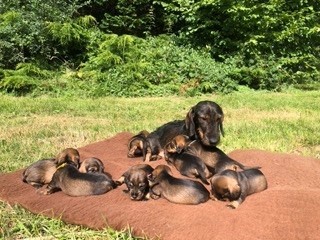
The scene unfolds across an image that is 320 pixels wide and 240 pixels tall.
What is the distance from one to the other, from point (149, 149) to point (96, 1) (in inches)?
555

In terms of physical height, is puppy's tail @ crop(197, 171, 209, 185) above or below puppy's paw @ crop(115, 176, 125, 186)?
above

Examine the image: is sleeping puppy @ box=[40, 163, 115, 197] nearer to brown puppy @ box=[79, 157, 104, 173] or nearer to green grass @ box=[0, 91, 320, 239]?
brown puppy @ box=[79, 157, 104, 173]

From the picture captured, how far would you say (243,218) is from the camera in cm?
419

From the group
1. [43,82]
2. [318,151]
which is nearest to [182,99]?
[43,82]

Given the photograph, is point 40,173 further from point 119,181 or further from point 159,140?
point 159,140

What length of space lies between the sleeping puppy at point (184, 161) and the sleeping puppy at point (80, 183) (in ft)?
2.80

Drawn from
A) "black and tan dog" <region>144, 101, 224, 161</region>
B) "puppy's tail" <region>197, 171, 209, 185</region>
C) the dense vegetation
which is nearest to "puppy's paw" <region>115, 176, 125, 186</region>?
"puppy's tail" <region>197, 171, 209, 185</region>

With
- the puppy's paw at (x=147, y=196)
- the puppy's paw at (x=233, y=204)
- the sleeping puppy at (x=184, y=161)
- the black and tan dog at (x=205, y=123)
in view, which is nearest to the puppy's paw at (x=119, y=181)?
the puppy's paw at (x=147, y=196)

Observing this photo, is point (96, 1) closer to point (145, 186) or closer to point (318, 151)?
point (318, 151)

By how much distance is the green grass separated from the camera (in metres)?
4.54

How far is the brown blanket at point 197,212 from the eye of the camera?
402 centimetres

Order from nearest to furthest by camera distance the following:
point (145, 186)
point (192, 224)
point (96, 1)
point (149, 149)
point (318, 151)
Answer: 1. point (192, 224)
2. point (145, 186)
3. point (149, 149)
4. point (318, 151)
5. point (96, 1)

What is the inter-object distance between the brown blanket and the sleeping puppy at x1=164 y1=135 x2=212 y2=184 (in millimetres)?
665

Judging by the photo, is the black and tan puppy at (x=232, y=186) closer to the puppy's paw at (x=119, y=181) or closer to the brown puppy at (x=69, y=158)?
the puppy's paw at (x=119, y=181)
